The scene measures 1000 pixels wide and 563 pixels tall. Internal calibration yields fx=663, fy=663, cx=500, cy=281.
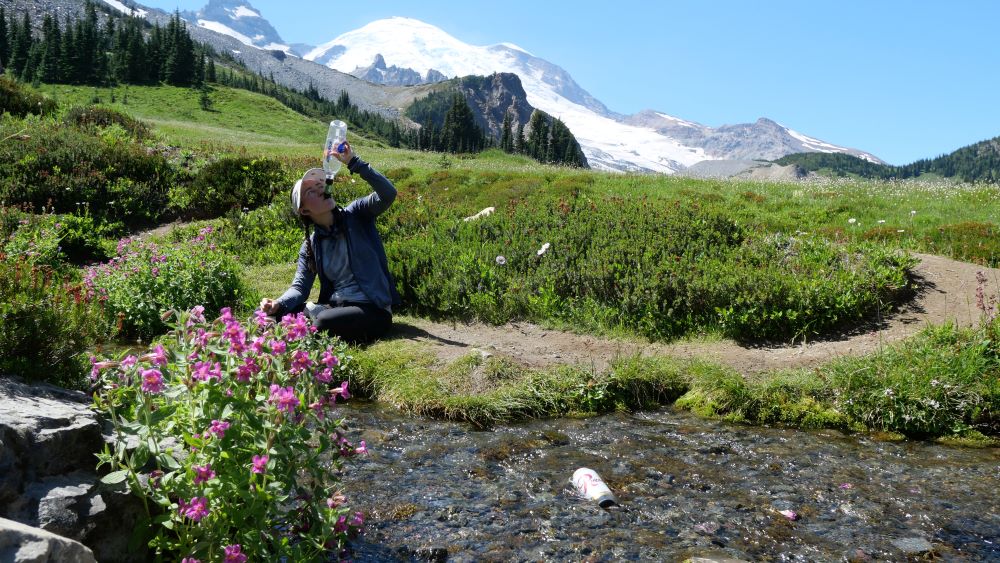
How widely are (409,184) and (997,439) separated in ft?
60.1

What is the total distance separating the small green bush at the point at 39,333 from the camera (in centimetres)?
429

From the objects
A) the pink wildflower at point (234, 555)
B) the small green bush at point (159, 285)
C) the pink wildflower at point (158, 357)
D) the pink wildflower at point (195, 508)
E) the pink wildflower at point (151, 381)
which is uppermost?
the pink wildflower at point (158, 357)

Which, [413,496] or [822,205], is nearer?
[413,496]

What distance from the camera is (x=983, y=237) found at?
1305 cm

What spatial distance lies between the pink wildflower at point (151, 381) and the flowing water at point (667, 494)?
1.96m

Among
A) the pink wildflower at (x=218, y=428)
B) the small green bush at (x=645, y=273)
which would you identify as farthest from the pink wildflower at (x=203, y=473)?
the small green bush at (x=645, y=273)

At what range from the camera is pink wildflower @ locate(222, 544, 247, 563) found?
3.05m

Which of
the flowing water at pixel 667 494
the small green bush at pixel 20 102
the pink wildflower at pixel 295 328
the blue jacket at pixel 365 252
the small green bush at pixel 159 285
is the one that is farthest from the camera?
the small green bush at pixel 20 102

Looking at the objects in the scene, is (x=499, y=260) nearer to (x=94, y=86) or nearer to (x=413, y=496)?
(x=413, y=496)

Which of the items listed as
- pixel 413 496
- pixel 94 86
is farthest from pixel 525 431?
pixel 94 86

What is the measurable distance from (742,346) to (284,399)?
8.07 meters

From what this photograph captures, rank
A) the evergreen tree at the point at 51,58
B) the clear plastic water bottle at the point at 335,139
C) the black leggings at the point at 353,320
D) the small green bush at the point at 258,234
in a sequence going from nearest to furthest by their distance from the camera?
1. the clear plastic water bottle at the point at 335,139
2. the black leggings at the point at 353,320
3. the small green bush at the point at 258,234
4. the evergreen tree at the point at 51,58

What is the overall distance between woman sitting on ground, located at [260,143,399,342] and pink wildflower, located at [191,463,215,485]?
18.7 feet

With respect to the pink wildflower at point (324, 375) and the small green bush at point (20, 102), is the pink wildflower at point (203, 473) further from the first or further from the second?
the small green bush at point (20, 102)
